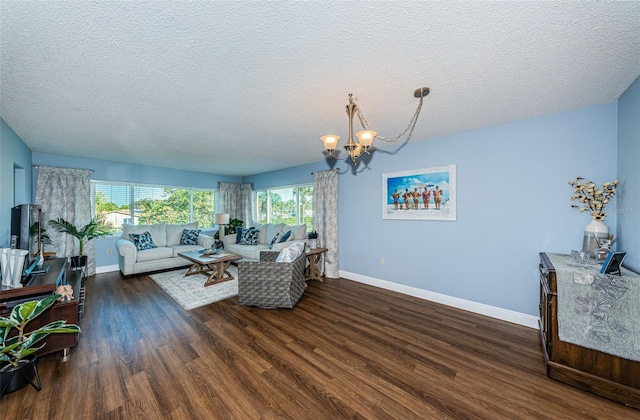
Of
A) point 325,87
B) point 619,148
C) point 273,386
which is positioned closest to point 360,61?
point 325,87

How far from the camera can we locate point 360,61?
5.37 feet

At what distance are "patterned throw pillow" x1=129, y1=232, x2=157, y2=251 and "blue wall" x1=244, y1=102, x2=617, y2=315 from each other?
15.5ft

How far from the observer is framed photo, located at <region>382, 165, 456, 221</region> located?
3.25 meters

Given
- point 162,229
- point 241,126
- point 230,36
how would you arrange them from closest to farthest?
point 230,36
point 241,126
point 162,229

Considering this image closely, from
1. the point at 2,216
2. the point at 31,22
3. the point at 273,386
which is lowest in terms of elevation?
the point at 273,386

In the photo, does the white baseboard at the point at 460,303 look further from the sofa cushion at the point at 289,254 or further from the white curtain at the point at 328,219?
the sofa cushion at the point at 289,254

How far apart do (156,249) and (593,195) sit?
21.9 feet

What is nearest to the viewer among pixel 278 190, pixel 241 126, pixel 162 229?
pixel 241 126

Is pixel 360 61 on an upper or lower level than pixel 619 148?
upper

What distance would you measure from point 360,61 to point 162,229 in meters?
5.64

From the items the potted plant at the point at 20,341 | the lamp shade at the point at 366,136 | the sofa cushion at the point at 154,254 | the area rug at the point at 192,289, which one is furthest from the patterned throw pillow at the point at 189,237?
the lamp shade at the point at 366,136

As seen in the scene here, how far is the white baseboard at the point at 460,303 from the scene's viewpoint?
2710 mm

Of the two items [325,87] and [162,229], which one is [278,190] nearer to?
[162,229]

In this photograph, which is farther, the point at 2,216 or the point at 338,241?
the point at 338,241
